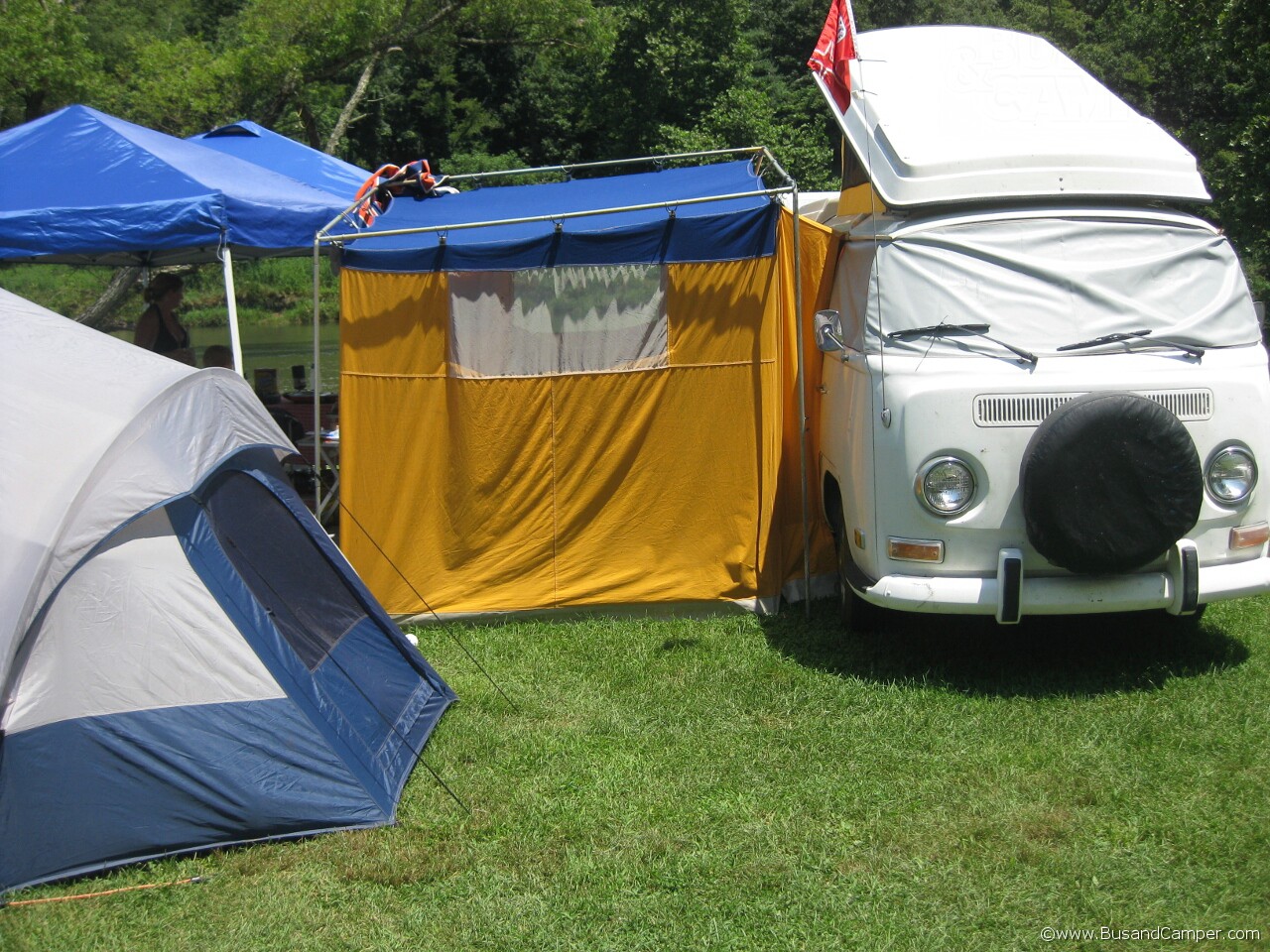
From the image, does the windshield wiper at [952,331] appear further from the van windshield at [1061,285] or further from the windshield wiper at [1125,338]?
the windshield wiper at [1125,338]

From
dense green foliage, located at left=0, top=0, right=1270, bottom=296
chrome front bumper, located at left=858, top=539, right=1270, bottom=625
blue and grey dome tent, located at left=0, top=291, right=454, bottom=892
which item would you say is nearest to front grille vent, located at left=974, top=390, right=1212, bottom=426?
chrome front bumper, located at left=858, top=539, right=1270, bottom=625

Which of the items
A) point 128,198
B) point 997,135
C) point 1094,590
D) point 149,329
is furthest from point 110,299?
point 1094,590

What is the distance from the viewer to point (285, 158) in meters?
11.2

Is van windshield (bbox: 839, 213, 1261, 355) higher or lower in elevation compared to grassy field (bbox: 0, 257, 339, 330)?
higher

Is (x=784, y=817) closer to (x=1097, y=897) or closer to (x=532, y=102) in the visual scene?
(x=1097, y=897)

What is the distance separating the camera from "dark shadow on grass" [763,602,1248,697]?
18.3ft

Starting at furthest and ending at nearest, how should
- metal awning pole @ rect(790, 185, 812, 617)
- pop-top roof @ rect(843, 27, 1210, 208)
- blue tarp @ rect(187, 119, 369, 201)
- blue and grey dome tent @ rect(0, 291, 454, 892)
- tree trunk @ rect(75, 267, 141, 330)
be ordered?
tree trunk @ rect(75, 267, 141, 330) → blue tarp @ rect(187, 119, 369, 201) → metal awning pole @ rect(790, 185, 812, 617) → pop-top roof @ rect(843, 27, 1210, 208) → blue and grey dome tent @ rect(0, 291, 454, 892)

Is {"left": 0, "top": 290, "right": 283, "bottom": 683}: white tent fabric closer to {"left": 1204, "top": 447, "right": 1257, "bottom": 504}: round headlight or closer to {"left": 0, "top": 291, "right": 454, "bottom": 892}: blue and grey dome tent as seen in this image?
{"left": 0, "top": 291, "right": 454, "bottom": 892}: blue and grey dome tent

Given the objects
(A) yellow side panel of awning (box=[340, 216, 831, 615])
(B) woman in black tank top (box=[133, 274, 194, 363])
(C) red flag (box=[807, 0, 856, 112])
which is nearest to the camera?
(C) red flag (box=[807, 0, 856, 112])

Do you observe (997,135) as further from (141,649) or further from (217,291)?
(217,291)

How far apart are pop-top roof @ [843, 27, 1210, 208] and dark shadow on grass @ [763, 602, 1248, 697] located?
89.6 inches

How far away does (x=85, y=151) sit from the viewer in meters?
8.73

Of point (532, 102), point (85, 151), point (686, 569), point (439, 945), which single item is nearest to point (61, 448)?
point (439, 945)

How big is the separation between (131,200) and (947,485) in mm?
5972
